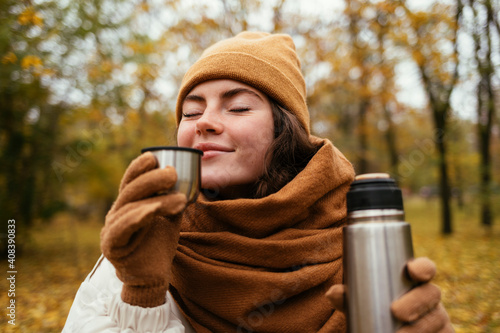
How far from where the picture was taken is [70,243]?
10961 millimetres

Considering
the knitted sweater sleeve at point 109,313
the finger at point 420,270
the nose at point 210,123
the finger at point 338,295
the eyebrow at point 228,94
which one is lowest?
the knitted sweater sleeve at point 109,313

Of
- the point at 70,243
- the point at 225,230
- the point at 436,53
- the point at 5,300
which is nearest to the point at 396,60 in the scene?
the point at 436,53

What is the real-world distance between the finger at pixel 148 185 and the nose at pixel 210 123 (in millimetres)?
555

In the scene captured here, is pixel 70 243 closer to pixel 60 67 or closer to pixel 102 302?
pixel 60 67

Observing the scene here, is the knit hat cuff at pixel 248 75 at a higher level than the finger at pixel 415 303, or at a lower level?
higher

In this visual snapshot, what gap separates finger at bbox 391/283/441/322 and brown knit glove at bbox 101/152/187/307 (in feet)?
2.23

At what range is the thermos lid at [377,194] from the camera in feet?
3.09

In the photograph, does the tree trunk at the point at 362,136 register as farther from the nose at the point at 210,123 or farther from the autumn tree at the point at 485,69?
the nose at the point at 210,123

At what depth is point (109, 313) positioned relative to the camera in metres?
1.25

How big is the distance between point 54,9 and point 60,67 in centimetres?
112

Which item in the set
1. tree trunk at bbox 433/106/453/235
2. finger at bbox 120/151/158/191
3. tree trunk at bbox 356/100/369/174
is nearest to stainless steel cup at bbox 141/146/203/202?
finger at bbox 120/151/158/191

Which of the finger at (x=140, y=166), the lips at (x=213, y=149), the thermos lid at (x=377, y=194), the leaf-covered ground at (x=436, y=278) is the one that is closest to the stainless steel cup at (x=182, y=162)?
the finger at (x=140, y=166)

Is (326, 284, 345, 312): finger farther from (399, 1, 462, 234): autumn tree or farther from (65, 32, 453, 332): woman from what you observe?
(399, 1, 462, 234): autumn tree

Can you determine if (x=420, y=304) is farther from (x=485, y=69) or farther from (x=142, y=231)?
(x=485, y=69)
